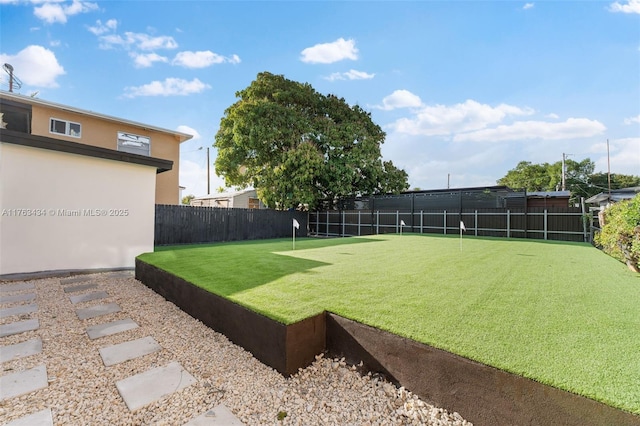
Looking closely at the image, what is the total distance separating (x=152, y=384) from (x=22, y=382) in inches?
38.9

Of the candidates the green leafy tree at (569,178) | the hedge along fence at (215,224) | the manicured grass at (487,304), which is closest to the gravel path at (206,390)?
the manicured grass at (487,304)

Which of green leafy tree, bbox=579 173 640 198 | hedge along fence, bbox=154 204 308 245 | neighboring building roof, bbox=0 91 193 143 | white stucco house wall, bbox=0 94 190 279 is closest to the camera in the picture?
white stucco house wall, bbox=0 94 190 279

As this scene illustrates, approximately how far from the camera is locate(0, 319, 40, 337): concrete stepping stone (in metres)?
2.94

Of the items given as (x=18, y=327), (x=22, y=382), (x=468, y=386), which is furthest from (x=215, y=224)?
(x=468, y=386)

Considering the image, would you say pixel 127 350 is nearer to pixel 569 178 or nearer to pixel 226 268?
pixel 226 268

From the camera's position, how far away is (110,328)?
3.11 meters

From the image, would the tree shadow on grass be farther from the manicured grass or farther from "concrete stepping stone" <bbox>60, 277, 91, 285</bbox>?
"concrete stepping stone" <bbox>60, 277, 91, 285</bbox>

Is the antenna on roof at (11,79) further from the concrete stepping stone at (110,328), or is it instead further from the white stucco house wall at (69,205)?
the concrete stepping stone at (110,328)

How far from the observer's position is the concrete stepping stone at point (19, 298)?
3.94m

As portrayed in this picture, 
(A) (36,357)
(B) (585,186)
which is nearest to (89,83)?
(A) (36,357)

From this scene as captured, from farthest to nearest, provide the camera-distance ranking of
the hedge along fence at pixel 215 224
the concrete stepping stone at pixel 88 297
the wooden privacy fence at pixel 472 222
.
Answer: the wooden privacy fence at pixel 472 222
the hedge along fence at pixel 215 224
the concrete stepping stone at pixel 88 297

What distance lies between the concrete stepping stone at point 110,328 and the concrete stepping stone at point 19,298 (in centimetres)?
190

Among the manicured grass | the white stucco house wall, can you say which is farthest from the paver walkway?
the white stucco house wall

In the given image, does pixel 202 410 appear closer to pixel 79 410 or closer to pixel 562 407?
pixel 79 410
